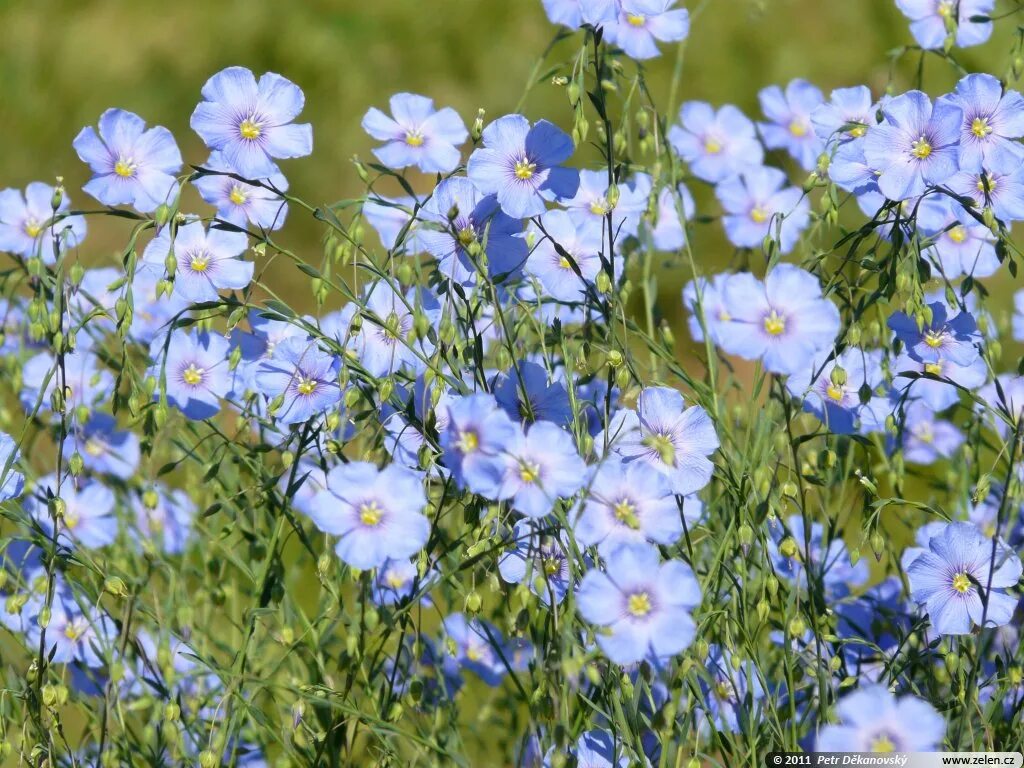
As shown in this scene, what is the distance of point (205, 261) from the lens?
58.6 inches

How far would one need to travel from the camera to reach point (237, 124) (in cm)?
138

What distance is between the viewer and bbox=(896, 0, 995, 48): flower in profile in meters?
1.58

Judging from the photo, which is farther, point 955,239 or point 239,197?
point 955,239

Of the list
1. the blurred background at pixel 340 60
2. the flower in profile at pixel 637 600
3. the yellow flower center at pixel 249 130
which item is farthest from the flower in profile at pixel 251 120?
the blurred background at pixel 340 60

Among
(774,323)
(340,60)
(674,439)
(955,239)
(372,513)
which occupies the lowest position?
(372,513)

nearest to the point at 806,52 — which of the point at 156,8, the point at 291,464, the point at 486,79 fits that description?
the point at 486,79

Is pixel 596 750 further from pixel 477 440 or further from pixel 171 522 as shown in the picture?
pixel 171 522

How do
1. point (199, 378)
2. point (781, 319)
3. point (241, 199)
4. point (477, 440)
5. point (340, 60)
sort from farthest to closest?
point (340, 60)
point (199, 378)
point (241, 199)
point (781, 319)
point (477, 440)

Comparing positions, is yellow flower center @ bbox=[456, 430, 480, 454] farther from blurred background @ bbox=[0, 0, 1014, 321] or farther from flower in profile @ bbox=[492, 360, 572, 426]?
blurred background @ bbox=[0, 0, 1014, 321]

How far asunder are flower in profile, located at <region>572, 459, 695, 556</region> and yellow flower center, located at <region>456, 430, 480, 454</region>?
0.40 feet

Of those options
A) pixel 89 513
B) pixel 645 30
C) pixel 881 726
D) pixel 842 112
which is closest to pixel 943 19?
pixel 842 112

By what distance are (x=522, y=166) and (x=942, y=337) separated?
0.53m

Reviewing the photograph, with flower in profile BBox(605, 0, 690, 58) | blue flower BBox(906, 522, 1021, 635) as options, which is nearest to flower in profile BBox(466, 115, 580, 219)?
flower in profile BBox(605, 0, 690, 58)

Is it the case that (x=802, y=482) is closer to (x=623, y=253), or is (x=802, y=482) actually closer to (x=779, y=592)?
(x=779, y=592)
